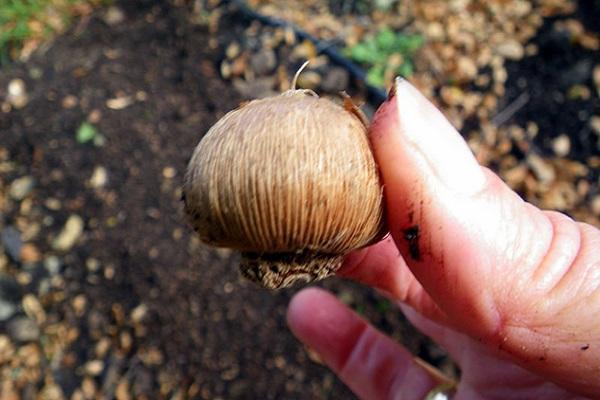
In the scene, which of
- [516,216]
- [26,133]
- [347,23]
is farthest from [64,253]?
[516,216]

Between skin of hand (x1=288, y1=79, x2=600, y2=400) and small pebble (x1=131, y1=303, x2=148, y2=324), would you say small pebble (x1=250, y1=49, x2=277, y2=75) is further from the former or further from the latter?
skin of hand (x1=288, y1=79, x2=600, y2=400)

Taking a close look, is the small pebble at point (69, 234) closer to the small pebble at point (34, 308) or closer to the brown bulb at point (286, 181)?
the small pebble at point (34, 308)

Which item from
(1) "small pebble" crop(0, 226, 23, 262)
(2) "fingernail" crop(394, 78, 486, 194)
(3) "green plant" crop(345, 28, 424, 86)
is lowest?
(1) "small pebble" crop(0, 226, 23, 262)

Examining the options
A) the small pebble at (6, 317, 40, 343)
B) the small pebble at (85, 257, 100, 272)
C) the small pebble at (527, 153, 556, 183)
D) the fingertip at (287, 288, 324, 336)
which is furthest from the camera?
the small pebble at (527, 153, 556, 183)

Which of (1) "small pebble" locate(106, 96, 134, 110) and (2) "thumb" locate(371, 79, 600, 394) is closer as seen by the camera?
(2) "thumb" locate(371, 79, 600, 394)

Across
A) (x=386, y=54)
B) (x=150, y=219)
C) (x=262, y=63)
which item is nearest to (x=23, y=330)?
(x=150, y=219)

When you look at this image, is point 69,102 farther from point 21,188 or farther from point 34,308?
point 34,308

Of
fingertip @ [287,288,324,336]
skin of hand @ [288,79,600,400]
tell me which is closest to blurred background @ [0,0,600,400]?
fingertip @ [287,288,324,336]
